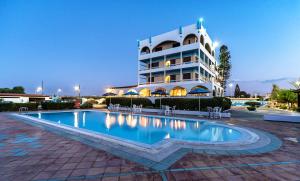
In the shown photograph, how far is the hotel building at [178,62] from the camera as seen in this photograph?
2195 cm

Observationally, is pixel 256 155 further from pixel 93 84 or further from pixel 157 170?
pixel 93 84

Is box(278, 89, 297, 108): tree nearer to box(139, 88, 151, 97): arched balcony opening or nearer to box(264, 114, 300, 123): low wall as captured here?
box(264, 114, 300, 123): low wall

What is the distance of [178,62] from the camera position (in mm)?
25766

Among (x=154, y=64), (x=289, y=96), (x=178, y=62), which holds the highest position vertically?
(x=154, y=64)

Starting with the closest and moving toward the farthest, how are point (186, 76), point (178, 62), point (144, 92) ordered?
1. point (186, 76)
2. point (178, 62)
3. point (144, 92)

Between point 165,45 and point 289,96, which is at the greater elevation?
point 165,45

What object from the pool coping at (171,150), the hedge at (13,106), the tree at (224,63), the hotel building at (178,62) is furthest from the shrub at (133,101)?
the tree at (224,63)

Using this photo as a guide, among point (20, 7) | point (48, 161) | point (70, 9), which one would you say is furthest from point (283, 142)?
point (70, 9)

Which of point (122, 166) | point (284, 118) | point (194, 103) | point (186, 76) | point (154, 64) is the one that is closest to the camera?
point (122, 166)

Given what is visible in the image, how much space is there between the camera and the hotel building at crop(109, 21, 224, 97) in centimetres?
2195

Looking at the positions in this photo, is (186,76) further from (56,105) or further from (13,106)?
(13,106)

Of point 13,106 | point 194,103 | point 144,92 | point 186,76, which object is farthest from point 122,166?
point 144,92

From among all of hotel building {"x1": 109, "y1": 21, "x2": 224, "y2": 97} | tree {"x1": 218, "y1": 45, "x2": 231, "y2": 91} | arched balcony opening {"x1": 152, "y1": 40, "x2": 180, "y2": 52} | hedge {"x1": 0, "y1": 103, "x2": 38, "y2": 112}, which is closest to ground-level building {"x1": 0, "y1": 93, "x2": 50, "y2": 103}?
hedge {"x1": 0, "y1": 103, "x2": 38, "y2": 112}

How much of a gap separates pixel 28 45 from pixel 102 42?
31443 millimetres
